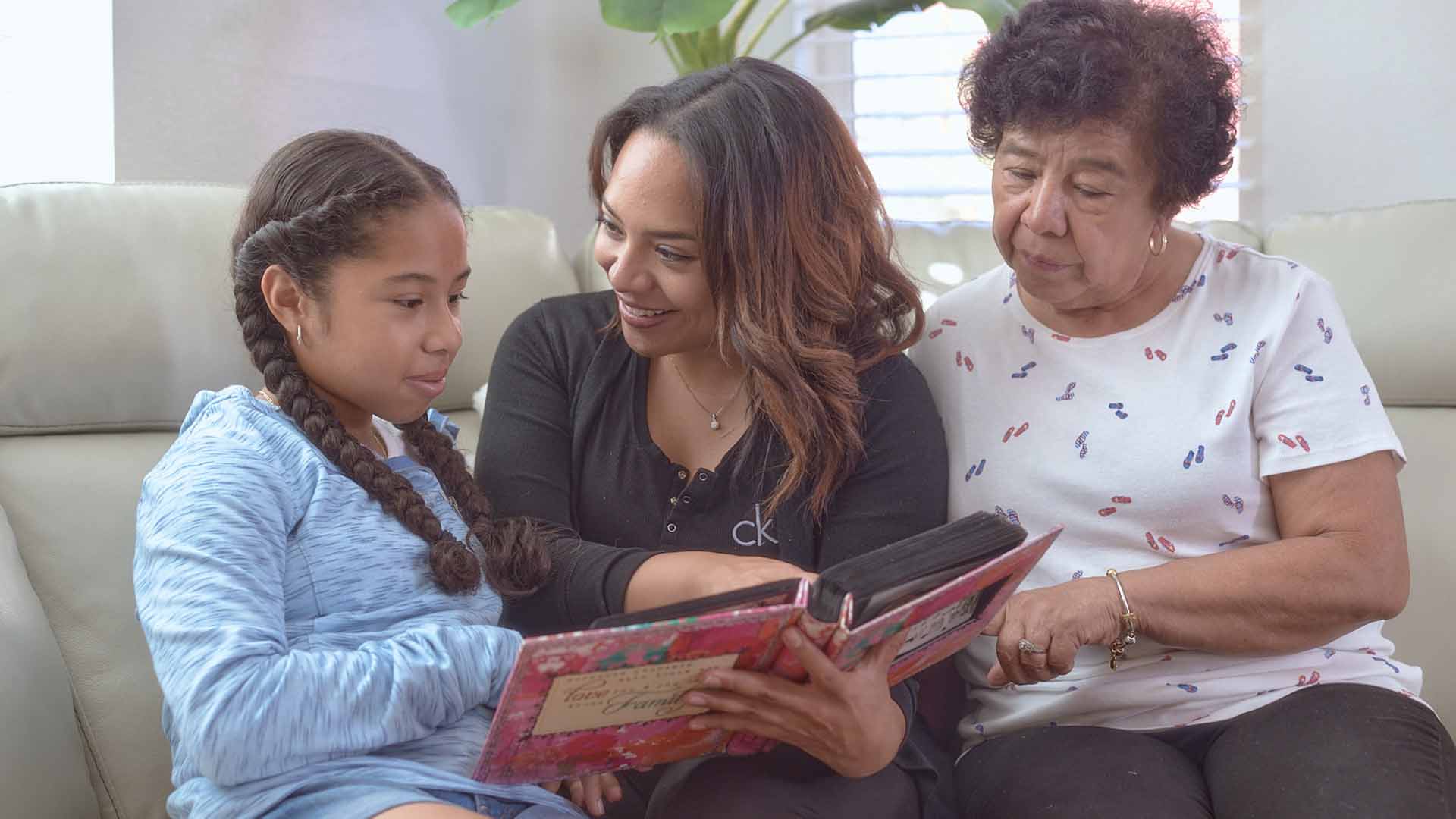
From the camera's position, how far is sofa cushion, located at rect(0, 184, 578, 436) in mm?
1562

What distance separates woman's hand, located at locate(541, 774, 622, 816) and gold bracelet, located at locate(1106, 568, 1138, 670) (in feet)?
1.66

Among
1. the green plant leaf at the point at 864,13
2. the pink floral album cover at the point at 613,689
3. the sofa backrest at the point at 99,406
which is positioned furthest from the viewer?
the green plant leaf at the point at 864,13

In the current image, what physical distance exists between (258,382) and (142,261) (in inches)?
8.0

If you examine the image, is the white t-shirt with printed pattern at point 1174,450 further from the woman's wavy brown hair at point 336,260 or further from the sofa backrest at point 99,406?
the sofa backrest at point 99,406

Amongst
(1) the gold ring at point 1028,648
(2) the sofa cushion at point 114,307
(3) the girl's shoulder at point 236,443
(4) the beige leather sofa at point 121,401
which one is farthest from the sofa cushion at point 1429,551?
(2) the sofa cushion at point 114,307

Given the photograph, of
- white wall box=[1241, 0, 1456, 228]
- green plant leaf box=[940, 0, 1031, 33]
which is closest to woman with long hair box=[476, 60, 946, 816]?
green plant leaf box=[940, 0, 1031, 33]

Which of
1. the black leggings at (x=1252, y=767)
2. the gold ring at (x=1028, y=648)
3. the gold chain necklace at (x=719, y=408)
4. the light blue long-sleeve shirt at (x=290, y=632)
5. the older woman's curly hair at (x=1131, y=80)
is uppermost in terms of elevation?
the older woman's curly hair at (x=1131, y=80)

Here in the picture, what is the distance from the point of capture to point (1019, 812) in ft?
4.07

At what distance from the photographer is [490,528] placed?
127 cm

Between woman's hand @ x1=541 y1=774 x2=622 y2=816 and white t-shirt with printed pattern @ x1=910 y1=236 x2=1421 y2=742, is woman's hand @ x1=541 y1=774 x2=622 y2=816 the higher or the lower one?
the lower one

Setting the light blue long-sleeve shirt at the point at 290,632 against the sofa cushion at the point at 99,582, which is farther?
the sofa cushion at the point at 99,582

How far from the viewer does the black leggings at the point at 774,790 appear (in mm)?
1127

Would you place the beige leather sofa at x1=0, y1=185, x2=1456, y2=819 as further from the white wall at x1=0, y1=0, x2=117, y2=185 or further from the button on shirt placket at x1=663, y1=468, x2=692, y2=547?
the button on shirt placket at x1=663, y1=468, x2=692, y2=547

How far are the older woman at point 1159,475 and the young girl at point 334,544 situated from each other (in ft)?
1.69
